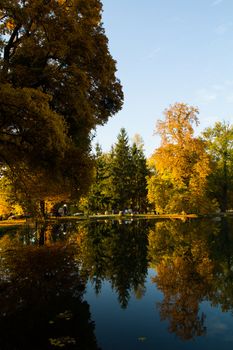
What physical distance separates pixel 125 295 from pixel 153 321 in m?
2.47

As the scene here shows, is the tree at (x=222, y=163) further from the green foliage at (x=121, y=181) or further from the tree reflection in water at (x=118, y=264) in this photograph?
the tree reflection in water at (x=118, y=264)

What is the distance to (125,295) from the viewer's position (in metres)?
10.9

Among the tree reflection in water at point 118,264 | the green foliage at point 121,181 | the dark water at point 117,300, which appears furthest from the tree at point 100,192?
the dark water at point 117,300

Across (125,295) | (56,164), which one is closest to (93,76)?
(56,164)

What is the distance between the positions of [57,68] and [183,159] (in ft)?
105

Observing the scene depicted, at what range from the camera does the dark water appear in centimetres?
727

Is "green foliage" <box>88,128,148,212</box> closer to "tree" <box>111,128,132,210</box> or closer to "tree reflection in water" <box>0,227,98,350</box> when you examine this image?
"tree" <box>111,128,132,210</box>

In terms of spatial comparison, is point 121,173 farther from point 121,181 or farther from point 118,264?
point 118,264

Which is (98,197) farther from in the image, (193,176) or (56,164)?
(56,164)

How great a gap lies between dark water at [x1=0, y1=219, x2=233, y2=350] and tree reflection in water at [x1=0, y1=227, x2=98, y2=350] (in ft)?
0.06

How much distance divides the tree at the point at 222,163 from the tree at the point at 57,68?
149ft

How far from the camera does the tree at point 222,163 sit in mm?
59094

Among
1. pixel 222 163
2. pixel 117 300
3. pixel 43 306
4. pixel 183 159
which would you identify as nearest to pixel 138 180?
pixel 222 163

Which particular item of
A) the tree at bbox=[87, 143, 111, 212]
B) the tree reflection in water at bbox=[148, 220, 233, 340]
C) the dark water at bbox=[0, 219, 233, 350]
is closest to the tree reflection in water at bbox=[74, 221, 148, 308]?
the dark water at bbox=[0, 219, 233, 350]
